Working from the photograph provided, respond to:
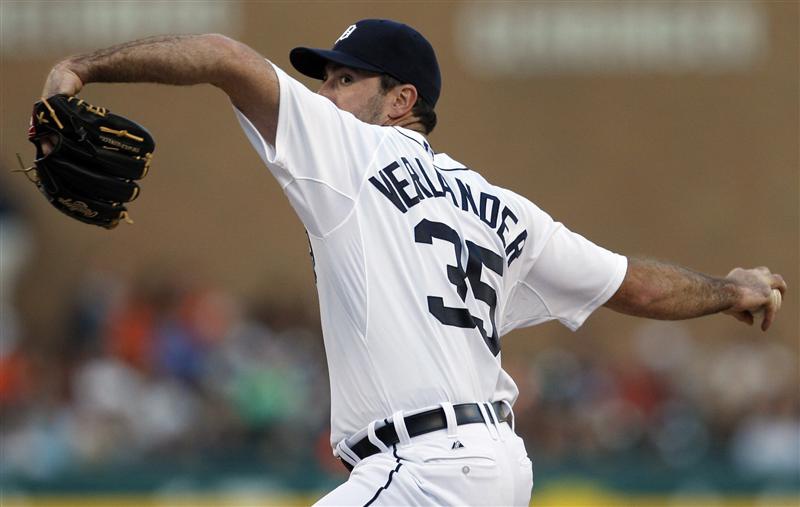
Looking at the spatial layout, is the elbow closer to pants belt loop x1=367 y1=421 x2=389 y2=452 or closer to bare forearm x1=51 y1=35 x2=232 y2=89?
bare forearm x1=51 y1=35 x2=232 y2=89

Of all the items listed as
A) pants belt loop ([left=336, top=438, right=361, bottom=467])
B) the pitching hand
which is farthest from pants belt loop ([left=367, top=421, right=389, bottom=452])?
the pitching hand

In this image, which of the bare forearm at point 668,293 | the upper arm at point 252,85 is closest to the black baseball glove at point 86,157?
the upper arm at point 252,85

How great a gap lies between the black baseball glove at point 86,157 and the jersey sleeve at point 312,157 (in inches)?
14.2

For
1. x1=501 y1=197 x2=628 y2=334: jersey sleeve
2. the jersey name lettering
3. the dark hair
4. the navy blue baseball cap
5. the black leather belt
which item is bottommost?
the black leather belt

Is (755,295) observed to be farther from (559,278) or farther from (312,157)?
(312,157)

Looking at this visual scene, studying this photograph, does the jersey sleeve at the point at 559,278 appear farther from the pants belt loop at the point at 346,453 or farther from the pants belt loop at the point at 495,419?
the pants belt loop at the point at 346,453

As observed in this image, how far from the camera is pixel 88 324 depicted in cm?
1388

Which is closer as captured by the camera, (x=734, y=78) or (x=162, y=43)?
(x=162, y=43)

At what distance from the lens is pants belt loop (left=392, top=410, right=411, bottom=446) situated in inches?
162

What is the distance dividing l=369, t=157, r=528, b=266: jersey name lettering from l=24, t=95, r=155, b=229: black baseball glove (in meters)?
0.75

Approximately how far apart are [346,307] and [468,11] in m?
14.4

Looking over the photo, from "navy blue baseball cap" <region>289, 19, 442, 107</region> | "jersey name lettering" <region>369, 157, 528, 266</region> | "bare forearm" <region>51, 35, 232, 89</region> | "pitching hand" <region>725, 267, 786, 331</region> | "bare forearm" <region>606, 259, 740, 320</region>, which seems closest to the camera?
"bare forearm" <region>51, 35, 232, 89</region>

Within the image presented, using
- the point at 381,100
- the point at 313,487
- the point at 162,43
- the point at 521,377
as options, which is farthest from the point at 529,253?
the point at 521,377

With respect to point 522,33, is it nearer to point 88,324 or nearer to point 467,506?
point 88,324
